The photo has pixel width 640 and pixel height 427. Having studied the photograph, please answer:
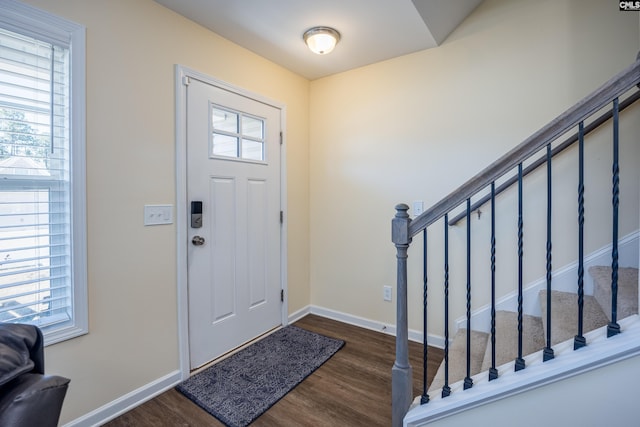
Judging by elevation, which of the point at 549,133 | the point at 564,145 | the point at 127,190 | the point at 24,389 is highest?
the point at 564,145

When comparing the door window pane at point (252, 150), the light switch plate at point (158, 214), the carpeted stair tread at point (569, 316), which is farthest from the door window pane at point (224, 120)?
the carpeted stair tread at point (569, 316)

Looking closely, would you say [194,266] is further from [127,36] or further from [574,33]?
[574,33]

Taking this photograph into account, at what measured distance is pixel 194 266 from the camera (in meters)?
2.04

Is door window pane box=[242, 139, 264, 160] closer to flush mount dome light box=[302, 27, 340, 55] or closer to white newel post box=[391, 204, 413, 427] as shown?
flush mount dome light box=[302, 27, 340, 55]

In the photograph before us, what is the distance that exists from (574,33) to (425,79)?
895 millimetres

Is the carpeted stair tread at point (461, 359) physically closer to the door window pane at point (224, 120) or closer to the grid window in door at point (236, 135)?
the grid window in door at point (236, 135)

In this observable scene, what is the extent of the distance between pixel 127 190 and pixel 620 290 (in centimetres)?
254

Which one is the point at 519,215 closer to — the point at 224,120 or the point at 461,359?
the point at 461,359

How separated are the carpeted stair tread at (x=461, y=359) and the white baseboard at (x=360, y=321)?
0.35 m

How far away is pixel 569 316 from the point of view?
1580mm

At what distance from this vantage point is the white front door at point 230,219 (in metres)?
2.04

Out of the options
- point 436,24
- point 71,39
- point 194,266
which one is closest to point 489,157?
point 436,24

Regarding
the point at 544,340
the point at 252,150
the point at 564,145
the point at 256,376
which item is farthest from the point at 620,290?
the point at 252,150

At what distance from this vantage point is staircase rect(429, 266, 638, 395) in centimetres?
142
